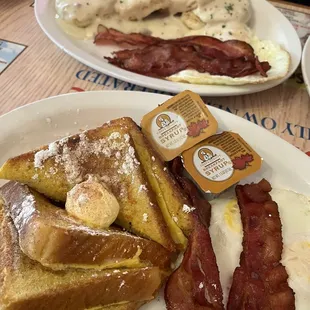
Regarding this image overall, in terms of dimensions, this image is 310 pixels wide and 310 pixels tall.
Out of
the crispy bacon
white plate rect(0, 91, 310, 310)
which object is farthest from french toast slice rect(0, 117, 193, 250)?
the crispy bacon

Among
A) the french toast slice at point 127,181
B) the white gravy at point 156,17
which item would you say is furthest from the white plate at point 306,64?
the french toast slice at point 127,181

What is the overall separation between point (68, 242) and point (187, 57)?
124cm

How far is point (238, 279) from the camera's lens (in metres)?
1.30

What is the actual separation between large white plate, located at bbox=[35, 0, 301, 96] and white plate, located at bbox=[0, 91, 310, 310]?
163mm

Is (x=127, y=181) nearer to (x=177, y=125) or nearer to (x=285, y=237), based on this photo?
(x=177, y=125)

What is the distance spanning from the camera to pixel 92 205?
1.26 m

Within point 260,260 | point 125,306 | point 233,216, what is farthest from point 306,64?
point 125,306

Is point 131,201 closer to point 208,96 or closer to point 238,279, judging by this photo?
point 238,279

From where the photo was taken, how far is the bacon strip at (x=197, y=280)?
4.06 feet

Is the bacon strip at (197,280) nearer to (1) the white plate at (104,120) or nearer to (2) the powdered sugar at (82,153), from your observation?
(2) the powdered sugar at (82,153)

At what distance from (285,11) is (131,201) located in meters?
1.87

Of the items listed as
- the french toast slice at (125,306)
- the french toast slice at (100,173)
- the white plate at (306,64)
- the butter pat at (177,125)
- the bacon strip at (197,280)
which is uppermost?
the french toast slice at (100,173)

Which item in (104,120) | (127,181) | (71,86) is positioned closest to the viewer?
(127,181)

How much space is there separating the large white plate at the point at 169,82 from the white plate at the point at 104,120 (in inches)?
6.4
